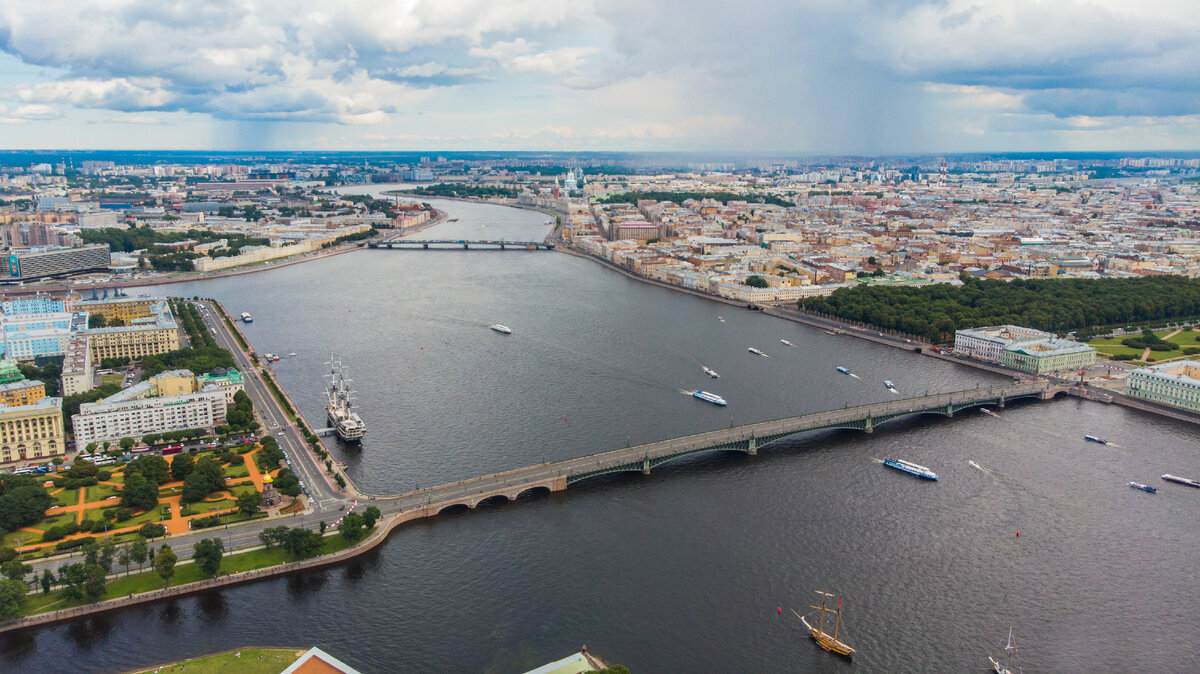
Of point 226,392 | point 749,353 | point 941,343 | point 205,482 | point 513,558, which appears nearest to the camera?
point 513,558

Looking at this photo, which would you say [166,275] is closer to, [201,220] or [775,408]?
[201,220]

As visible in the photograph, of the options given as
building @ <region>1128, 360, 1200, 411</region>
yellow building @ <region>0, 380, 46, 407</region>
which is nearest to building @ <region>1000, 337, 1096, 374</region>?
building @ <region>1128, 360, 1200, 411</region>

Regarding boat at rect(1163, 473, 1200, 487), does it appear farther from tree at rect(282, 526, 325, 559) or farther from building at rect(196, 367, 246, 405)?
building at rect(196, 367, 246, 405)

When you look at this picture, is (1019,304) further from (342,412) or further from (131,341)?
(131,341)

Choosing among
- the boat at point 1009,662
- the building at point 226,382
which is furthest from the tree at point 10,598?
the boat at point 1009,662

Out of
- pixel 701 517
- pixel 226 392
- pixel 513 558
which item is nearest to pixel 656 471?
pixel 701 517

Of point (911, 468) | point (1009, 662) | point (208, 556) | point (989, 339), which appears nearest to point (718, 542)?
point (1009, 662)
